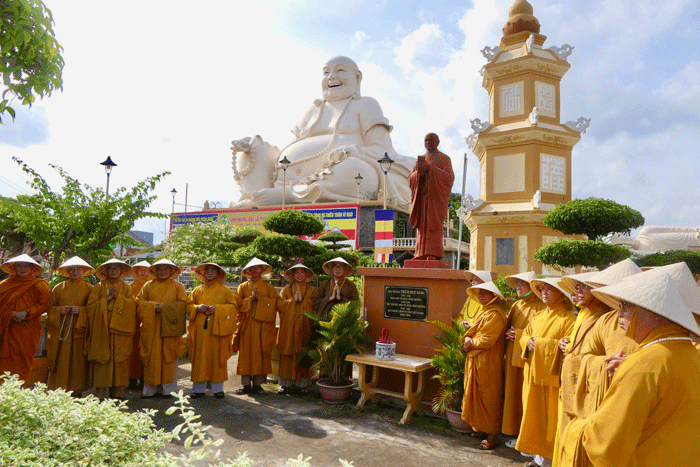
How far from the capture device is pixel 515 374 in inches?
181

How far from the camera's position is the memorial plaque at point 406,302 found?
5.71 m

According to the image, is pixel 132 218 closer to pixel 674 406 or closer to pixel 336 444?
pixel 336 444

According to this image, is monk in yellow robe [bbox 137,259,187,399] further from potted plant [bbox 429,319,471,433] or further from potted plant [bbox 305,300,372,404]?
potted plant [bbox 429,319,471,433]

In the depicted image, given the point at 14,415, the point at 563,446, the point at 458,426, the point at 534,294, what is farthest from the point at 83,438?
the point at 534,294

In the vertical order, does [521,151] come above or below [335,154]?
below

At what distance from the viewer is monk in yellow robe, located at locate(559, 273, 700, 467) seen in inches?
75.2

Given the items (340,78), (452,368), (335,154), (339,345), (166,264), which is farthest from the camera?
(340,78)

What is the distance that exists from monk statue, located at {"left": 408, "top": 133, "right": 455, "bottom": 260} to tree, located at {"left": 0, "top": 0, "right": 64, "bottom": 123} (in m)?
4.17

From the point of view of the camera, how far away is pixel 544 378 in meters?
4.02

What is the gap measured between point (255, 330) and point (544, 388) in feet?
12.0

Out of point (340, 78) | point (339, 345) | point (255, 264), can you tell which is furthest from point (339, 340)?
point (340, 78)

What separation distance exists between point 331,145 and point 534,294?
21021 millimetres

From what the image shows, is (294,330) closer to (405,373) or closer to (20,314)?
(405,373)

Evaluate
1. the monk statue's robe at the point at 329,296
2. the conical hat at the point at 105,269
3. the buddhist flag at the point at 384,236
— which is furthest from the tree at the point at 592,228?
the buddhist flag at the point at 384,236
